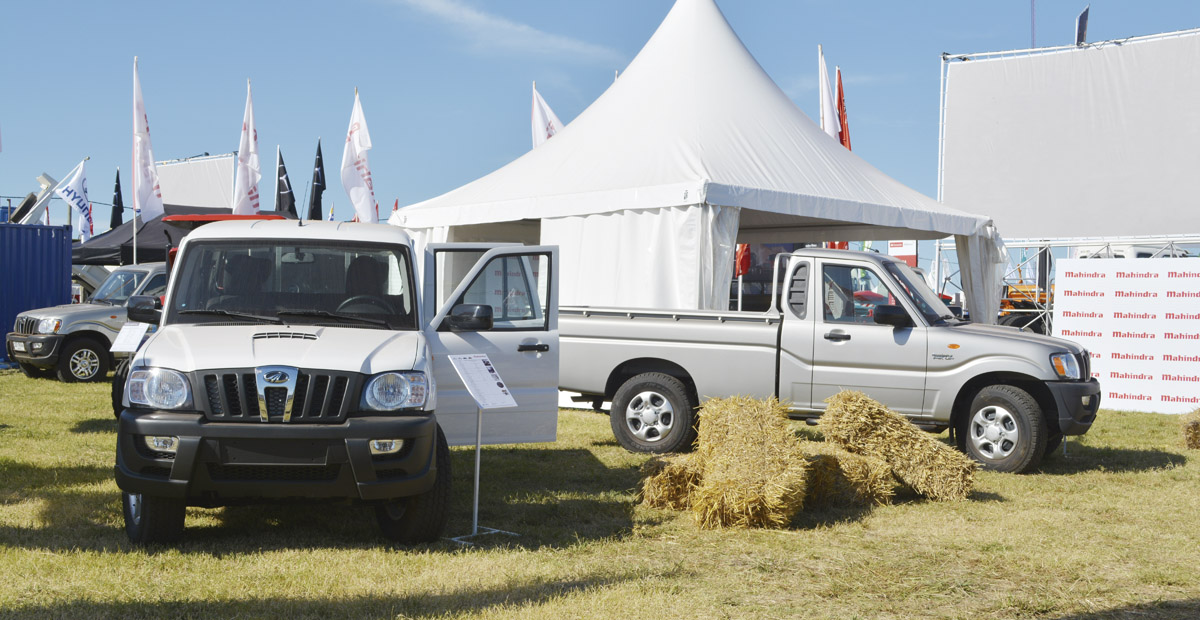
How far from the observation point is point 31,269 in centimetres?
1814

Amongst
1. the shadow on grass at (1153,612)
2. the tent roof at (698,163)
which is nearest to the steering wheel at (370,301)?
the shadow on grass at (1153,612)

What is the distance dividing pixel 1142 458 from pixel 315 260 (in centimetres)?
831

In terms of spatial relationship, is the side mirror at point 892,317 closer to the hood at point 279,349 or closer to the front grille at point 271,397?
the hood at point 279,349

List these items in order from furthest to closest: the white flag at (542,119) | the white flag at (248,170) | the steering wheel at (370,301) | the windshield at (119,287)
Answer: the white flag at (542,119), the white flag at (248,170), the windshield at (119,287), the steering wheel at (370,301)

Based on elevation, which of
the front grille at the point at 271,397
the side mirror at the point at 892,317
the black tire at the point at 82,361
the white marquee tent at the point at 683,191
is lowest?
the black tire at the point at 82,361

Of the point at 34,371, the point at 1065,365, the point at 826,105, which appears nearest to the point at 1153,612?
the point at 1065,365

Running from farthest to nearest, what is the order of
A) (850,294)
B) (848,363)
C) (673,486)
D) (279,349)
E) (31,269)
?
(31,269) < (850,294) < (848,363) < (673,486) < (279,349)

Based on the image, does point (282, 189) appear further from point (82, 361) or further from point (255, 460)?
point (255, 460)

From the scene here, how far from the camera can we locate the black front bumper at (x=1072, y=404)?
28.5 feet

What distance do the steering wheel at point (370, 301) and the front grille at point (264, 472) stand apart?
4.54ft

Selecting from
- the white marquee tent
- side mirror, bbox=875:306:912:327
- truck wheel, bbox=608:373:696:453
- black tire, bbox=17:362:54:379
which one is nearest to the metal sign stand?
truck wheel, bbox=608:373:696:453

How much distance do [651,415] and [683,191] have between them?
3.21m

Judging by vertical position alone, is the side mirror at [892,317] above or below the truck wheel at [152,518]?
above

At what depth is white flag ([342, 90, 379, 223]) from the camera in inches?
907
